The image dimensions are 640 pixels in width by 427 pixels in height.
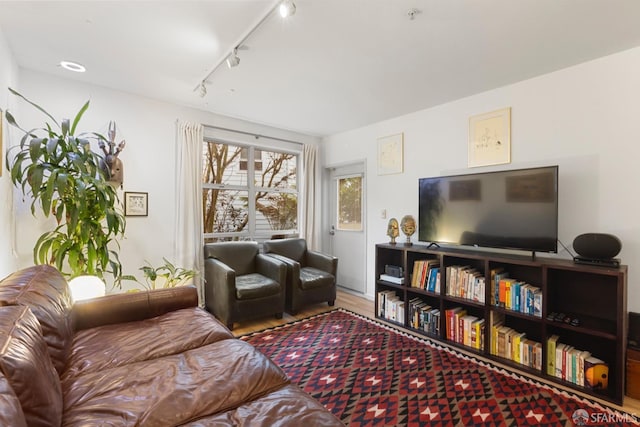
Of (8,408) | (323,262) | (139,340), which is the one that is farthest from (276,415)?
(323,262)

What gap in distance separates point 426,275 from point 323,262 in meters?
1.42

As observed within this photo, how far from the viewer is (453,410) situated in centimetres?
183

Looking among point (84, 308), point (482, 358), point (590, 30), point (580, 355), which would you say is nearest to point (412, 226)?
point (482, 358)

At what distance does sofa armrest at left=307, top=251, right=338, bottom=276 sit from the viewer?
3.87m

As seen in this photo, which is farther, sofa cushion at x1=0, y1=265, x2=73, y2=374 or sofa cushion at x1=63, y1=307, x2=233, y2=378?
sofa cushion at x1=63, y1=307, x2=233, y2=378

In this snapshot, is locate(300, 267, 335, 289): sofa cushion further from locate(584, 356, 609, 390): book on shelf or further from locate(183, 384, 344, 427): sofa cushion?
locate(584, 356, 609, 390): book on shelf

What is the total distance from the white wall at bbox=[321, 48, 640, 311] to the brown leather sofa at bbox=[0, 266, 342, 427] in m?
2.63

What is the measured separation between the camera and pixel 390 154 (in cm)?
389

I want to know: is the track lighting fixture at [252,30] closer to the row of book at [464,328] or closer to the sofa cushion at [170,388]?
the sofa cushion at [170,388]

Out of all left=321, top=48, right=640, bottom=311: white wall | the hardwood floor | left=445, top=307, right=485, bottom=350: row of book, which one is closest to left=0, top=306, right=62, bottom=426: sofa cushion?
the hardwood floor

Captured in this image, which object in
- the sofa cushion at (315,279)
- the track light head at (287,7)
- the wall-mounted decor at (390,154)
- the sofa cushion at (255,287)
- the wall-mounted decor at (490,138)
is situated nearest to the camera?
the track light head at (287,7)

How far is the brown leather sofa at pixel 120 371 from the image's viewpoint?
0.94 m

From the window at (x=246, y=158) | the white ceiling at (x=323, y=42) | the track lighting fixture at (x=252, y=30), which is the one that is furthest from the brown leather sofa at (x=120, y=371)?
the window at (x=246, y=158)

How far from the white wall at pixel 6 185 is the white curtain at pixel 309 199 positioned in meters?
3.19
